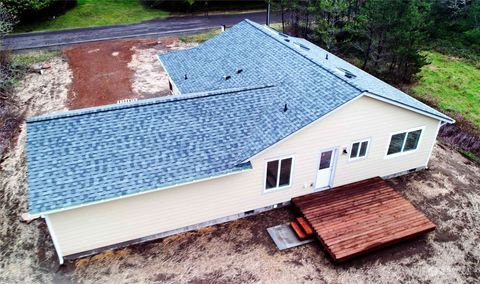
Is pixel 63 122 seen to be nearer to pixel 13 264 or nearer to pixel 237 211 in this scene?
pixel 13 264

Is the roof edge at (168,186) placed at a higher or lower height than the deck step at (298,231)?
higher

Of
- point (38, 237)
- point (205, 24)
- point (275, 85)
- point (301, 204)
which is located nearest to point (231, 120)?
point (275, 85)

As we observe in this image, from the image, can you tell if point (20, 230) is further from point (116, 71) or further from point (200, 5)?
point (200, 5)

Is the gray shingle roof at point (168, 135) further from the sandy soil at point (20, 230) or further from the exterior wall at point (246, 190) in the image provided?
the sandy soil at point (20, 230)

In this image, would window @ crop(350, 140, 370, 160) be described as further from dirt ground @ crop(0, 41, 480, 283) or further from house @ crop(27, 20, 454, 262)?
dirt ground @ crop(0, 41, 480, 283)

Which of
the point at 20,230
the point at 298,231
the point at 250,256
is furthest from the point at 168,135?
the point at 20,230

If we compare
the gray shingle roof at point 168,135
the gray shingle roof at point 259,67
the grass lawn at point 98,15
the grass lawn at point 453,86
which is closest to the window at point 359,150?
the gray shingle roof at point 259,67
